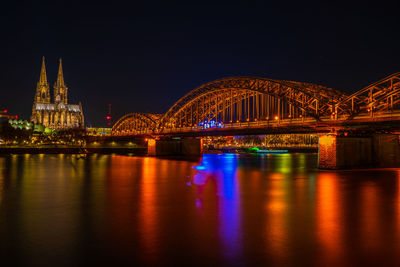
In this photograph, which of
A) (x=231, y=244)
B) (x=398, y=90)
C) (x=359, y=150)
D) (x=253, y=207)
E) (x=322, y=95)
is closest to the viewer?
(x=231, y=244)

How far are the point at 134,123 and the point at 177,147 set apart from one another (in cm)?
4894

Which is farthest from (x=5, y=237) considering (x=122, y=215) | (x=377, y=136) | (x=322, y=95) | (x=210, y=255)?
(x=322, y=95)

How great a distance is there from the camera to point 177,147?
85312mm

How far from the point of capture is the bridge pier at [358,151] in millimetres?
40469

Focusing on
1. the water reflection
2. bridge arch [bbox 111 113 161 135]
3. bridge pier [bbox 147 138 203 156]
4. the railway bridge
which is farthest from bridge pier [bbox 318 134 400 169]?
bridge arch [bbox 111 113 161 135]

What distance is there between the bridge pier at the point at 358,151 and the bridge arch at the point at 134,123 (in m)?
65.6

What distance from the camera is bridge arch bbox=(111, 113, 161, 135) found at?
107812 mm

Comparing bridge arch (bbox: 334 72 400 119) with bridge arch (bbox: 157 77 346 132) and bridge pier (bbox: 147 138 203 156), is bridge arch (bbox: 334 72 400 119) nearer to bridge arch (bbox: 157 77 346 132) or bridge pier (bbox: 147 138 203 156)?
bridge arch (bbox: 157 77 346 132)

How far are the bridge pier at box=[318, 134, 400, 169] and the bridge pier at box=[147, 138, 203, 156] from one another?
4348 cm

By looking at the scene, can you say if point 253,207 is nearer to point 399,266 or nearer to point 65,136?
point 399,266

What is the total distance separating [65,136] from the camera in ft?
481

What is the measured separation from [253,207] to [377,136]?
30250 mm

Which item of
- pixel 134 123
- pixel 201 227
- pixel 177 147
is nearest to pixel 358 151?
pixel 201 227

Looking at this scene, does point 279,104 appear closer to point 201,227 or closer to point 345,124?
point 345,124
